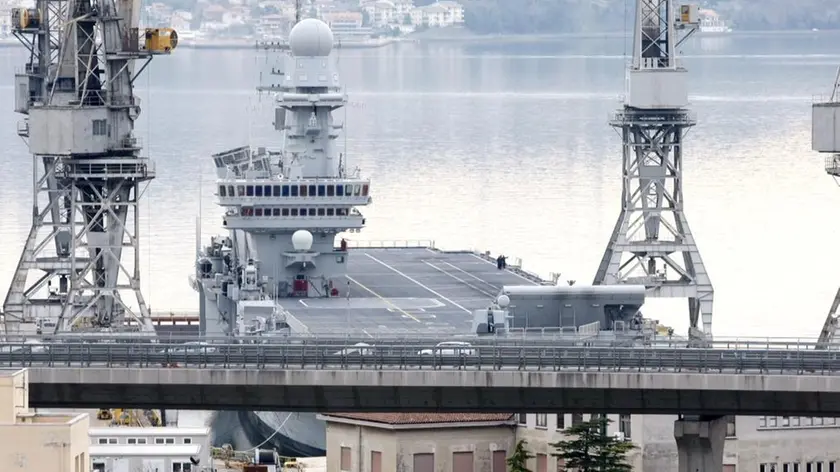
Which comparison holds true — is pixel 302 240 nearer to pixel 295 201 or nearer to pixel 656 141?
pixel 295 201

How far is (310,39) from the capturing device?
108 m

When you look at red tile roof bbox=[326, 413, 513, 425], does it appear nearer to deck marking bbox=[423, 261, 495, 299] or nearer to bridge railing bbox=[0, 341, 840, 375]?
deck marking bbox=[423, 261, 495, 299]

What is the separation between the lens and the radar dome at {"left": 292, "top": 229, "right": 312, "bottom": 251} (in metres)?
103

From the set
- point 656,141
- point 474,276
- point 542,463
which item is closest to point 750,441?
point 542,463

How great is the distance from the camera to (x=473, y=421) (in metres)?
88.5

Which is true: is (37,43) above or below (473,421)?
above

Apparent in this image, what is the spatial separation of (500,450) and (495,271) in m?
24.5

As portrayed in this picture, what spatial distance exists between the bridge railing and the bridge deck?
51.5 feet

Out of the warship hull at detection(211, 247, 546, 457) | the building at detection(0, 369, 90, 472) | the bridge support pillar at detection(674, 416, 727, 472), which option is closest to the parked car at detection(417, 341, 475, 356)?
the bridge support pillar at detection(674, 416, 727, 472)

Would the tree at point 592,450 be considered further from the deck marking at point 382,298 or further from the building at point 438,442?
the deck marking at point 382,298

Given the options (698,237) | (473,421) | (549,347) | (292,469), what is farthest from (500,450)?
(698,237)

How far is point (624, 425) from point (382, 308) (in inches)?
636

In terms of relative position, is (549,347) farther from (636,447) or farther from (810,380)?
(636,447)

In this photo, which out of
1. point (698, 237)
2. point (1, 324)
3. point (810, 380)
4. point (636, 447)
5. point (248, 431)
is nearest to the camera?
point (810, 380)
